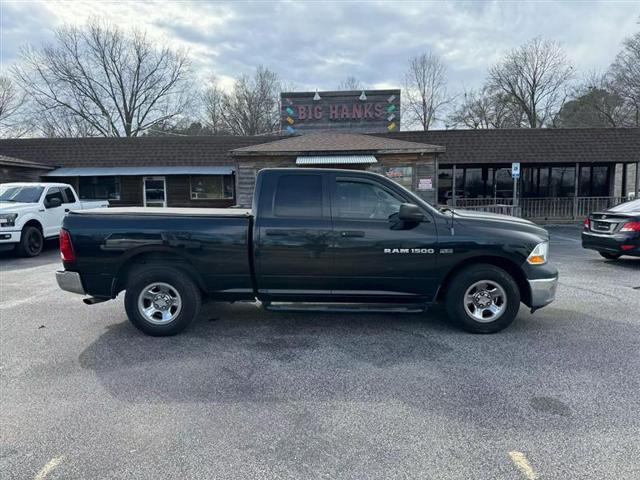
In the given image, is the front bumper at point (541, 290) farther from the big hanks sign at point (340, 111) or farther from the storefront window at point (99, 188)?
the storefront window at point (99, 188)

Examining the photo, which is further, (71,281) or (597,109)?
(597,109)

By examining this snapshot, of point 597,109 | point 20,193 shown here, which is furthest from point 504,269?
point 597,109

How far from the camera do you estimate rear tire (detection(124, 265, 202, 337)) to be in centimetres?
482

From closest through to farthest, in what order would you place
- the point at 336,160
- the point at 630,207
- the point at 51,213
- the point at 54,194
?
1. the point at 630,207
2. the point at 51,213
3. the point at 54,194
4. the point at 336,160

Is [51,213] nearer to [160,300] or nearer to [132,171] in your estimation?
[132,171]

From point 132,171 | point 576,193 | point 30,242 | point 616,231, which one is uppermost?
point 132,171

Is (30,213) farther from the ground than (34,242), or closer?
farther from the ground

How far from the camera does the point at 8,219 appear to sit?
34.7 feet

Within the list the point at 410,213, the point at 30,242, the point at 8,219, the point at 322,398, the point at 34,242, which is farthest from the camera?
the point at 34,242

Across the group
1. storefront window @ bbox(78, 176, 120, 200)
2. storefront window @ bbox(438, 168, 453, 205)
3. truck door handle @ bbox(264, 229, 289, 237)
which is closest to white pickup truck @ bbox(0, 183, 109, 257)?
storefront window @ bbox(78, 176, 120, 200)

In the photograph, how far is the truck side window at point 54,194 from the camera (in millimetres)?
11908

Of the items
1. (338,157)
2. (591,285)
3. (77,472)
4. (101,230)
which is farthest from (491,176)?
(77,472)

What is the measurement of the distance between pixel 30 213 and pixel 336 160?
9579mm

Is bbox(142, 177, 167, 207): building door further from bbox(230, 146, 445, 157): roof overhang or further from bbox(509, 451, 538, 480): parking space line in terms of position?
bbox(509, 451, 538, 480): parking space line
